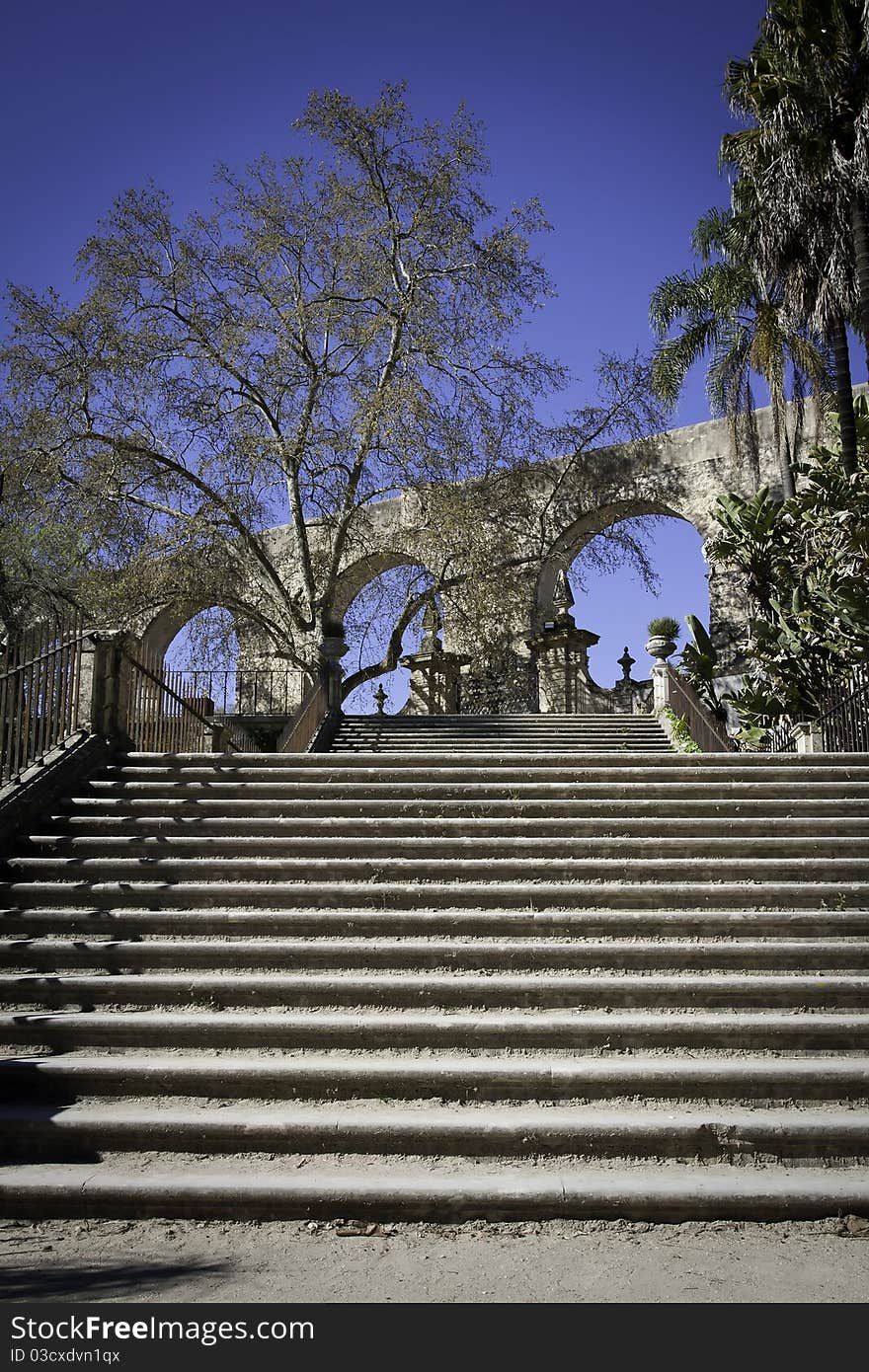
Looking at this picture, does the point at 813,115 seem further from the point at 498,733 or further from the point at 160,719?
the point at 160,719

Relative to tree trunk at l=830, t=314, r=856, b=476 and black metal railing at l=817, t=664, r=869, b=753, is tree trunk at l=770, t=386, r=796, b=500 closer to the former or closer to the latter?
tree trunk at l=830, t=314, r=856, b=476

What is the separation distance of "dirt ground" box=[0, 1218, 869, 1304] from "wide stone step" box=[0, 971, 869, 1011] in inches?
53.1

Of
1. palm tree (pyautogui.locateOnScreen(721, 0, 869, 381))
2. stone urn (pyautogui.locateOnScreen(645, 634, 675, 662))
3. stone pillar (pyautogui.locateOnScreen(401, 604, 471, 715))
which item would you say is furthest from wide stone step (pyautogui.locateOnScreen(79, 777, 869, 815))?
stone pillar (pyautogui.locateOnScreen(401, 604, 471, 715))

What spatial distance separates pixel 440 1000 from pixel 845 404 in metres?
12.1

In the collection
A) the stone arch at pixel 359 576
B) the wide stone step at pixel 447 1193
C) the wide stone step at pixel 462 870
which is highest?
the stone arch at pixel 359 576

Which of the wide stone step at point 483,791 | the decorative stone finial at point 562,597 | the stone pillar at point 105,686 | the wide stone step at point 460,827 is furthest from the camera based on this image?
the decorative stone finial at point 562,597

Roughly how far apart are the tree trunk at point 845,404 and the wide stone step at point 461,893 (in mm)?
9499

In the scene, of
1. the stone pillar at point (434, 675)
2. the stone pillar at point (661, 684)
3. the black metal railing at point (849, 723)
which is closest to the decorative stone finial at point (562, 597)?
the stone pillar at point (434, 675)

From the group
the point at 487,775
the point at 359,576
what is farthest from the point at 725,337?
the point at 487,775

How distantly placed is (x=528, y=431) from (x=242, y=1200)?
17.4m

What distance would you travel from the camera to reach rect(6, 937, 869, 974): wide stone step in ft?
17.4

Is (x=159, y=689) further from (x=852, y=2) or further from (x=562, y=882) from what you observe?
(x=852, y=2)

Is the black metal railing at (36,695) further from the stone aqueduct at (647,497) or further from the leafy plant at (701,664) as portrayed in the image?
the stone aqueduct at (647,497)

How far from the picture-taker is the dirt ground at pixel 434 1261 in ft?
10.6
